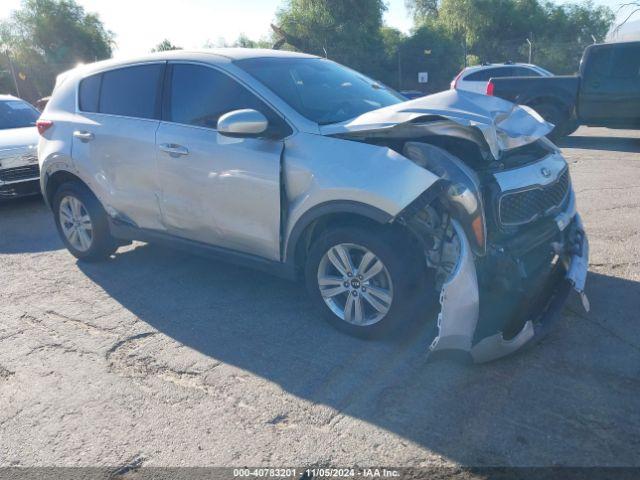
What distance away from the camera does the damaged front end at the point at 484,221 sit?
332 centimetres

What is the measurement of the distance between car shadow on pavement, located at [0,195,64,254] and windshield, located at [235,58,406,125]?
353cm

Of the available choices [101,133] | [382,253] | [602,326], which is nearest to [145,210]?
[101,133]

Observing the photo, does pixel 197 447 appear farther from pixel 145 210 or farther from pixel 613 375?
pixel 145 210

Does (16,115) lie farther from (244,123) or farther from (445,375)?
(445,375)

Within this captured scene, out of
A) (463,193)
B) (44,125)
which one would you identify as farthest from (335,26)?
(463,193)

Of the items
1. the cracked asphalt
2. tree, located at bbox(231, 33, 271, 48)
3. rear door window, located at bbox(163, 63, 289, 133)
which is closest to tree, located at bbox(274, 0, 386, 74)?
tree, located at bbox(231, 33, 271, 48)

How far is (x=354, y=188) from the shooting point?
3.62 m

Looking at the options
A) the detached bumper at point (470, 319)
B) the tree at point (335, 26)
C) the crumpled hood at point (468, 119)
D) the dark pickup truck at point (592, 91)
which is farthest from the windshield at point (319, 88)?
the tree at point (335, 26)

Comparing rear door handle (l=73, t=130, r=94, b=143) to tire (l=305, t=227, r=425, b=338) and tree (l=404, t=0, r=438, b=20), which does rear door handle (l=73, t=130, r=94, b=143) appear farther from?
tree (l=404, t=0, r=438, b=20)

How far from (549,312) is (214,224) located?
2.40 meters

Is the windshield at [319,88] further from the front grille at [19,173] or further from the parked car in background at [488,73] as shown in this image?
the parked car in background at [488,73]

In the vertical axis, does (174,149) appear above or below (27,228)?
above

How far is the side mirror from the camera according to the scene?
390cm

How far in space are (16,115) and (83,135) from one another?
18.0 feet
